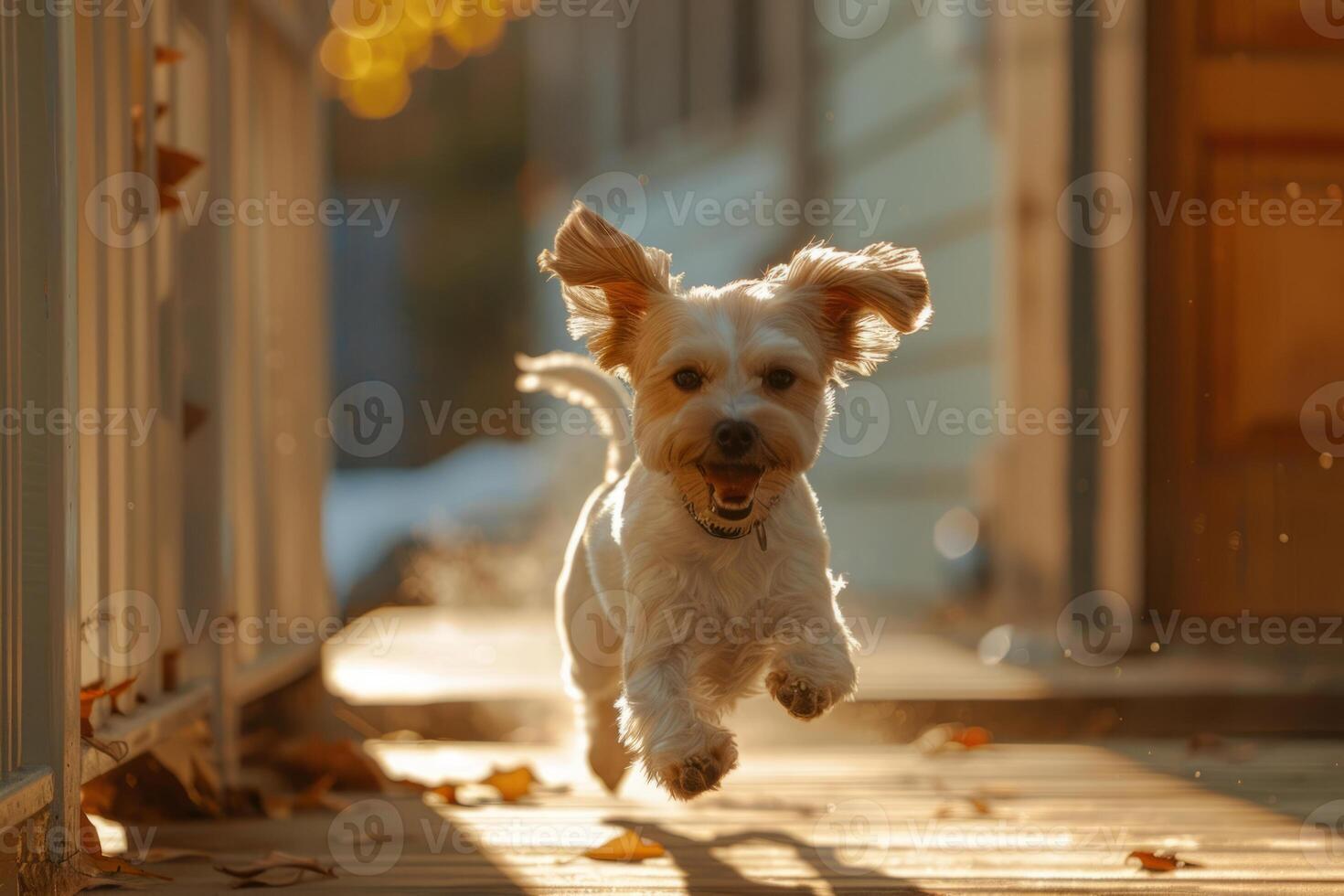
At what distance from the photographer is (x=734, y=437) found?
3396 millimetres

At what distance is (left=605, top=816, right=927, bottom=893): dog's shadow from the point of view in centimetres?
331

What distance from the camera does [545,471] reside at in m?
16.3

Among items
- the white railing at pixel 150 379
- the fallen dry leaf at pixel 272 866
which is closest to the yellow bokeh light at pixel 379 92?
the white railing at pixel 150 379

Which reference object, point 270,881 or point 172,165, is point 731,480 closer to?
point 270,881

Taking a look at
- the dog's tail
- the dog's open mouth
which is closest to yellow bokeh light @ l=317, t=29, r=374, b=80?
the dog's tail

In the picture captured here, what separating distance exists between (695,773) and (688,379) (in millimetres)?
972

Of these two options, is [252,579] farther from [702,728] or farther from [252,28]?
[702,728]

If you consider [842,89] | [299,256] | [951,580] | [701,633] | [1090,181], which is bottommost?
[951,580]

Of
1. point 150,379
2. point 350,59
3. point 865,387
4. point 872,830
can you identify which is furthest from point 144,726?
point 350,59

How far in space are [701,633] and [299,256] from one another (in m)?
3.50

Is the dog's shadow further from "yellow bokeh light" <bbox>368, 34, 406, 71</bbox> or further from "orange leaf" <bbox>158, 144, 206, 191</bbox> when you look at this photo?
"yellow bokeh light" <bbox>368, 34, 406, 71</bbox>

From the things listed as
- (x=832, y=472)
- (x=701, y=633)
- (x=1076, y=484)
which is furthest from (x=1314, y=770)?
(x=832, y=472)

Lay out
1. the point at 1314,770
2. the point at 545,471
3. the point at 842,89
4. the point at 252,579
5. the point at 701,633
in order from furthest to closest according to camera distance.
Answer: the point at 545,471 < the point at 842,89 < the point at 252,579 < the point at 1314,770 < the point at 701,633

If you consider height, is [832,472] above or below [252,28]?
below
